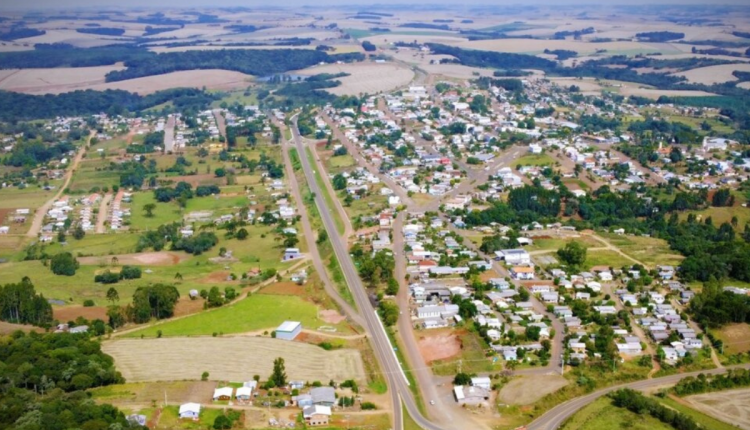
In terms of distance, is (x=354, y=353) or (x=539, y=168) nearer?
(x=354, y=353)

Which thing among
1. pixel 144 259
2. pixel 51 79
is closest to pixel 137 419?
pixel 144 259

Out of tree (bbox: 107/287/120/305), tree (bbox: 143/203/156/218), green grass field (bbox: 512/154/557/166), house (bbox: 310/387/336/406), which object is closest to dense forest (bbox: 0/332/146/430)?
tree (bbox: 107/287/120/305)

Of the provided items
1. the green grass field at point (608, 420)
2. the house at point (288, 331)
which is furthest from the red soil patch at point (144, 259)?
the green grass field at point (608, 420)

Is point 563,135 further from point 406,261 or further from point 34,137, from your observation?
point 34,137

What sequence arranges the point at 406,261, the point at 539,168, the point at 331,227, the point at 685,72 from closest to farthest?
the point at 406,261, the point at 331,227, the point at 539,168, the point at 685,72

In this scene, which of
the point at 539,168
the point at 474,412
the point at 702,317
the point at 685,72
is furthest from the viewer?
the point at 685,72

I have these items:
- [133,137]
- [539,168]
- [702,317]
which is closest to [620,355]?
[702,317]

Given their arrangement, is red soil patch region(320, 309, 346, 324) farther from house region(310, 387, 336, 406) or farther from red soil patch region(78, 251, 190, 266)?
red soil patch region(78, 251, 190, 266)

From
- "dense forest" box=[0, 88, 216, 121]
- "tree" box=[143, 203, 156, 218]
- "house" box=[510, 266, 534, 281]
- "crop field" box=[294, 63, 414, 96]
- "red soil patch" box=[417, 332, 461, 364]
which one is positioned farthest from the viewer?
"crop field" box=[294, 63, 414, 96]
